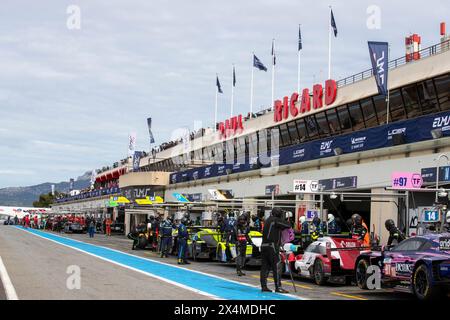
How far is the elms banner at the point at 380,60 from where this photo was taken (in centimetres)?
2911

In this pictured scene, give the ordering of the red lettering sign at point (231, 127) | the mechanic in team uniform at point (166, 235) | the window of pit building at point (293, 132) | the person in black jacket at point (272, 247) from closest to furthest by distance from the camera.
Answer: the person in black jacket at point (272, 247) → the mechanic in team uniform at point (166, 235) → the window of pit building at point (293, 132) → the red lettering sign at point (231, 127)

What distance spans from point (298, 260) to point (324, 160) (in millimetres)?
16363

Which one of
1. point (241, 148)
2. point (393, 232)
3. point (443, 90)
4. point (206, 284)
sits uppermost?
point (443, 90)

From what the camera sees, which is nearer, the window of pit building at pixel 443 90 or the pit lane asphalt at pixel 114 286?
the pit lane asphalt at pixel 114 286

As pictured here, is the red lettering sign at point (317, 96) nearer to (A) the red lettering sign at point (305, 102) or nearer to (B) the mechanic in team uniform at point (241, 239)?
(A) the red lettering sign at point (305, 102)

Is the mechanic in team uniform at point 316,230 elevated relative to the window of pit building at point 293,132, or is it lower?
lower

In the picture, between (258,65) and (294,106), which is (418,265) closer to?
(294,106)

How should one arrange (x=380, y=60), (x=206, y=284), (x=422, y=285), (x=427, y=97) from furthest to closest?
(x=427, y=97) < (x=380, y=60) < (x=206, y=284) < (x=422, y=285)

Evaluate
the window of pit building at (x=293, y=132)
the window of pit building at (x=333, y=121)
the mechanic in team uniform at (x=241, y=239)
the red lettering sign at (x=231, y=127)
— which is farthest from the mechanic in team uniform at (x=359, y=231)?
the red lettering sign at (x=231, y=127)

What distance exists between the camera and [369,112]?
35.5 meters

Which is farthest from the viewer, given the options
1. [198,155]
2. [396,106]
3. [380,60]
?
[198,155]

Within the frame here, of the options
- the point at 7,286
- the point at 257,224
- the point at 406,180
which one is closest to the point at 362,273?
the point at 406,180

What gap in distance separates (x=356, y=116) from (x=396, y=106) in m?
3.89

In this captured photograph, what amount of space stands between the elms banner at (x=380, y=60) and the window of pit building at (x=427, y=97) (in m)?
2.25
